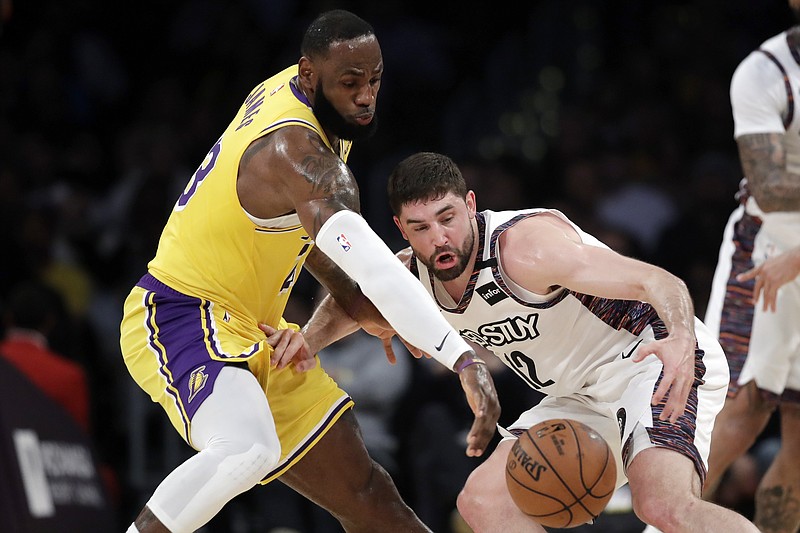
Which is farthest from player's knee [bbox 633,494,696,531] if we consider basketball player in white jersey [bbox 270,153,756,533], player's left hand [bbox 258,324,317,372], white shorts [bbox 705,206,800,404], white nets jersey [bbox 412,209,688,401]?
white shorts [bbox 705,206,800,404]

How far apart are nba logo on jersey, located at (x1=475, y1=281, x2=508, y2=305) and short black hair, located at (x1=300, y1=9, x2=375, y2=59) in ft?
3.34

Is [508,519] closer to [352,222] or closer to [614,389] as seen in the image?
[614,389]

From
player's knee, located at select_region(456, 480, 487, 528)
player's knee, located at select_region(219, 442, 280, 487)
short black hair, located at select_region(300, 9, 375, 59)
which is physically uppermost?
short black hair, located at select_region(300, 9, 375, 59)

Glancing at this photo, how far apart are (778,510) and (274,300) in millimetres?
2639

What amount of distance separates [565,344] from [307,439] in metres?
1.05

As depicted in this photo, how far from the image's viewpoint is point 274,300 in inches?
191

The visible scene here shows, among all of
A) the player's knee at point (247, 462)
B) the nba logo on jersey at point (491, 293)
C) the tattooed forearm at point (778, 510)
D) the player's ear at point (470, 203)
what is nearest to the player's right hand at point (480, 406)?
the nba logo on jersey at point (491, 293)

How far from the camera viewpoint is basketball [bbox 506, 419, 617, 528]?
4.29m

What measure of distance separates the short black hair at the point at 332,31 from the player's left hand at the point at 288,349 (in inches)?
41.1

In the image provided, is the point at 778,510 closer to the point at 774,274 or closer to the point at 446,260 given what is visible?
the point at 774,274

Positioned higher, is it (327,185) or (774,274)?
(327,185)

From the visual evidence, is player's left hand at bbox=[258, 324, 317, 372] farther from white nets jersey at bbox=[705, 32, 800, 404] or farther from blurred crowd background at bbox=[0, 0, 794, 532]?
blurred crowd background at bbox=[0, 0, 794, 532]

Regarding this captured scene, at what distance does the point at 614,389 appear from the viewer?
4633 millimetres

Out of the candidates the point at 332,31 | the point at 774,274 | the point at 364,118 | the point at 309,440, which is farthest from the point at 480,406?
the point at 774,274
